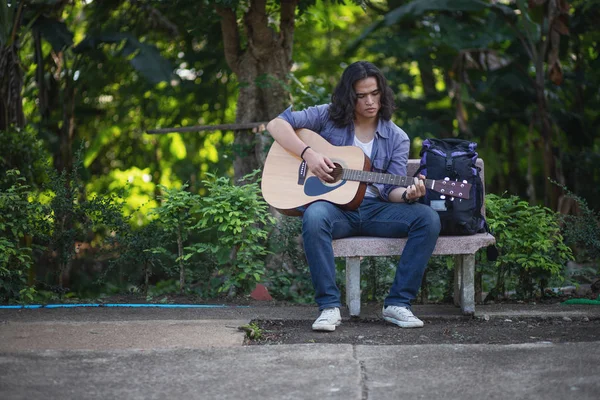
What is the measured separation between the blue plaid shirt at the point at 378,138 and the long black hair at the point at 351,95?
55 mm

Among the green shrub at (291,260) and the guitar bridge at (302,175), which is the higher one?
the guitar bridge at (302,175)

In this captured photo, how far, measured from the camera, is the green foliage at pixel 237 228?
4.89m

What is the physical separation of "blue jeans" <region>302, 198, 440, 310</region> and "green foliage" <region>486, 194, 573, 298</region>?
82cm

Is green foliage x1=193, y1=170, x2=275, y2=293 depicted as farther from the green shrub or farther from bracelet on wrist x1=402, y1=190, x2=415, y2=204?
bracelet on wrist x1=402, y1=190, x2=415, y2=204

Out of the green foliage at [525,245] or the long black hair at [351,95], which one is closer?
the long black hair at [351,95]

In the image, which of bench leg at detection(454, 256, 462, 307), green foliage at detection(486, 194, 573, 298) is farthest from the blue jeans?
green foliage at detection(486, 194, 573, 298)

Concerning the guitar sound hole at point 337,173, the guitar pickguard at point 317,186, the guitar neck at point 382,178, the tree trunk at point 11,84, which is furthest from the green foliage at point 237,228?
the tree trunk at point 11,84

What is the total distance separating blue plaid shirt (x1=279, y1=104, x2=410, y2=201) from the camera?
180 inches

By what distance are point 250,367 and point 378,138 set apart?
1813mm

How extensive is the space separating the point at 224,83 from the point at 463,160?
5.26 meters

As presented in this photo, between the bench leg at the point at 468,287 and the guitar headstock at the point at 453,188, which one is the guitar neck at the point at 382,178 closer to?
the guitar headstock at the point at 453,188

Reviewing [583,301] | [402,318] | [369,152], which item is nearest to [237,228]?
[369,152]

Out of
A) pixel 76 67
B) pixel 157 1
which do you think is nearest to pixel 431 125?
pixel 157 1

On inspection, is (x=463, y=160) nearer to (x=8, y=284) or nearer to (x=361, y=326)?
(x=361, y=326)
